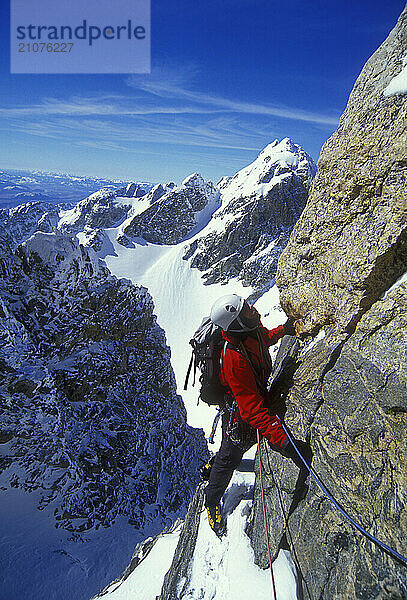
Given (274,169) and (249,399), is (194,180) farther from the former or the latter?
(249,399)

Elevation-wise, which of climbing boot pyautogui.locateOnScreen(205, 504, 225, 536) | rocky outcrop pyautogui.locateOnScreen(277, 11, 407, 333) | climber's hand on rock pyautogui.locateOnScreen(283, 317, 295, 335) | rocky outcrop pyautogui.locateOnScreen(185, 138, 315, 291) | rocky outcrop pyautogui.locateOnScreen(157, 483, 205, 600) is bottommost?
rocky outcrop pyautogui.locateOnScreen(157, 483, 205, 600)

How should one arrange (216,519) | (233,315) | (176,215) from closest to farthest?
(233,315), (216,519), (176,215)

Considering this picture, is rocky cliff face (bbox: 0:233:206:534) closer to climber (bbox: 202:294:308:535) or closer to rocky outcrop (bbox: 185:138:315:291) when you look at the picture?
climber (bbox: 202:294:308:535)

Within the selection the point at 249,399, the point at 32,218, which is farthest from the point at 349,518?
the point at 32,218

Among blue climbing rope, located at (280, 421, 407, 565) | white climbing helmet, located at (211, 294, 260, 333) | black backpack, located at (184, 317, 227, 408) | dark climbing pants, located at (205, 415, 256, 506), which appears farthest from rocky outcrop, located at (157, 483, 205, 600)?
white climbing helmet, located at (211, 294, 260, 333)

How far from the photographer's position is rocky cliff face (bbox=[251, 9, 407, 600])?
3715 mm

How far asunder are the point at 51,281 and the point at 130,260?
8795 centimetres

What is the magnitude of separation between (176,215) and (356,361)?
379 ft

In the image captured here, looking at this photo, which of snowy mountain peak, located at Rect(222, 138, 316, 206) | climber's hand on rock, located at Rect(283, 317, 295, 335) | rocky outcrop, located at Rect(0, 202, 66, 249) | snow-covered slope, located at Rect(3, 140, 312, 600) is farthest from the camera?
rocky outcrop, located at Rect(0, 202, 66, 249)

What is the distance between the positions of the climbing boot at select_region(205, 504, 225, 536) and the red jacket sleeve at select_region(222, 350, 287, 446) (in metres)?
3.34

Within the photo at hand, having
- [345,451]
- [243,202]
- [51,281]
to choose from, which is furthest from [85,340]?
[243,202]

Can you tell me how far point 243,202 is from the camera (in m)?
98.0

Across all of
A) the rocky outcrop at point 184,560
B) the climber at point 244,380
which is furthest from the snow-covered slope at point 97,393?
the climber at point 244,380

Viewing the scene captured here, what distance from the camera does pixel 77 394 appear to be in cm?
2275
